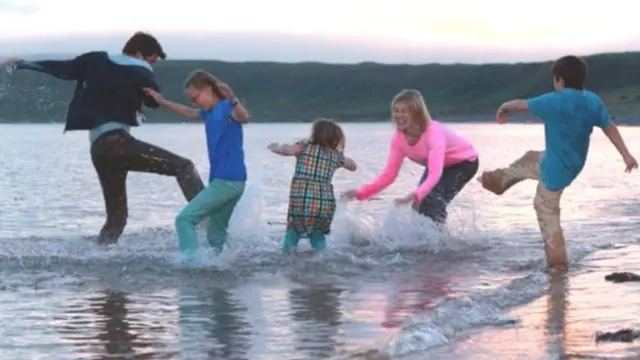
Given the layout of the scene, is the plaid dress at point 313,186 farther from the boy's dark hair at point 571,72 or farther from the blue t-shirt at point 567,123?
the boy's dark hair at point 571,72

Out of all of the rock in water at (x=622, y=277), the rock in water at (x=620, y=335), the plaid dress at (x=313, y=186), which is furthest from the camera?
the plaid dress at (x=313, y=186)

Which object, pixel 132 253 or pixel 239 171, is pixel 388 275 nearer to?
pixel 239 171

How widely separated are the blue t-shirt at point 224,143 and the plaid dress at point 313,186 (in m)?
0.69

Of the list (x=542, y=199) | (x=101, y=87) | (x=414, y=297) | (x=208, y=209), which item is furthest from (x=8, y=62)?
(x=542, y=199)

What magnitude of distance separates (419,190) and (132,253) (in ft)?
8.65

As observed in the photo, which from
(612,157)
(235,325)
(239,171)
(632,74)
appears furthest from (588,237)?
(632,74)

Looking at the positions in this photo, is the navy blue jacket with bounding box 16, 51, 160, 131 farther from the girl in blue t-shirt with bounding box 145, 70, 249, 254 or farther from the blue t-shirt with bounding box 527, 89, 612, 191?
the blue t-shirt with bounding box 527, 89, 612, 191

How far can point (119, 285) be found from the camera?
9984mm

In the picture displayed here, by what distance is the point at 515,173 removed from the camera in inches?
423

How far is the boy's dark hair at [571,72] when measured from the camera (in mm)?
10086

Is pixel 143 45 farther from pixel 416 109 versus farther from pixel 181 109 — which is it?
pixel 416 109

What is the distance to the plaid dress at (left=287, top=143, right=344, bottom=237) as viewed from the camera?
10930 millimetres

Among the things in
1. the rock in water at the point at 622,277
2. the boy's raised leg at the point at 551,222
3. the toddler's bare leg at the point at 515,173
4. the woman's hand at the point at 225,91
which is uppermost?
the woman's hand at the point at 225,91

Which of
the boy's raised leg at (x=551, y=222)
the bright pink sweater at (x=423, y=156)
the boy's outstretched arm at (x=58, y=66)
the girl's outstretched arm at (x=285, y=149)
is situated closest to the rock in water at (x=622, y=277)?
the boy's raised leg at (x=551, y=222)
